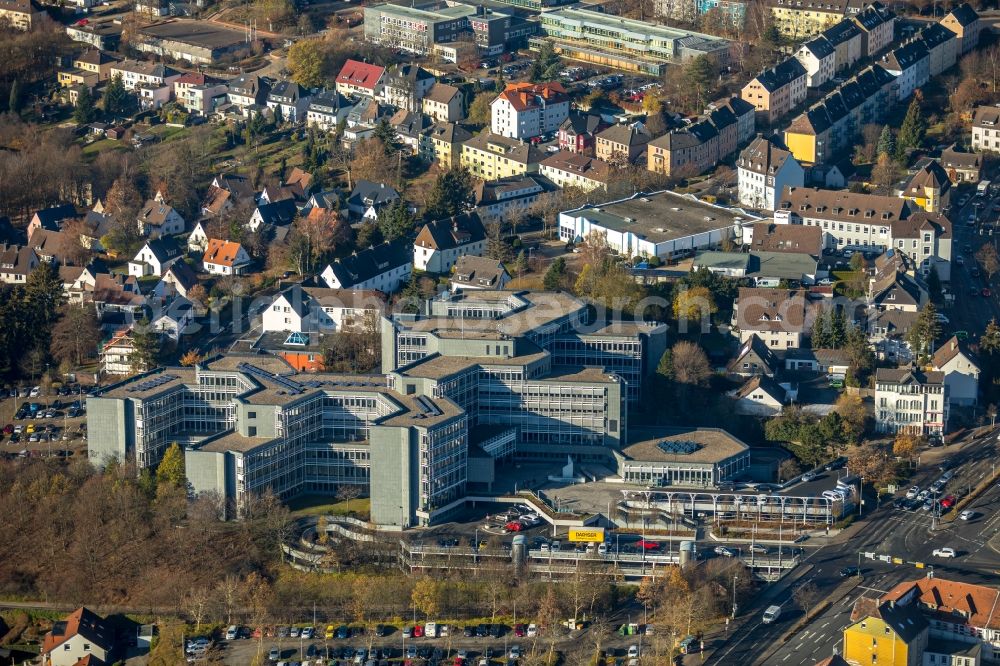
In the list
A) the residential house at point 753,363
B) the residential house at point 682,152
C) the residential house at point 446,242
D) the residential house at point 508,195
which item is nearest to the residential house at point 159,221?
the residential house at point 446,242

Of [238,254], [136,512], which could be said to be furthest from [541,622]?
[238,254]

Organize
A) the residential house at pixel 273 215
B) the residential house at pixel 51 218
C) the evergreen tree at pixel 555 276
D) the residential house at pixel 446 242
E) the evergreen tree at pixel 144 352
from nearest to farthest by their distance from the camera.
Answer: the evergreen tree at pixel 144 352
the evergreen tree at pixel 555 276
the residential house at pixel 446 242
the residential house at pixel 273 215
the residential house at pixel 51 218

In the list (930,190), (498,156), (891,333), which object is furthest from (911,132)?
(891,333)

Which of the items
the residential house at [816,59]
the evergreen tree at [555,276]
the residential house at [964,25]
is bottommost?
the evergreen tree at [555,276]

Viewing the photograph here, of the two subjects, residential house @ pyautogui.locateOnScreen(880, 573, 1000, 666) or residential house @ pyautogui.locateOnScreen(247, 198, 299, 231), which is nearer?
residential house @ pyautogui.locateOnScreen(880, 573, 1000, 666)

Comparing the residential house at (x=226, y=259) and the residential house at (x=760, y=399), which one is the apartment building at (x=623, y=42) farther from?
the residential house at (x=760, y=399)

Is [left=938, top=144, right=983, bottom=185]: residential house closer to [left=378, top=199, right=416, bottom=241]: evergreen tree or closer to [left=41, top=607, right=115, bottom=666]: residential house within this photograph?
[left=378, top=199, right=416, bottom=241]: evergreen tree

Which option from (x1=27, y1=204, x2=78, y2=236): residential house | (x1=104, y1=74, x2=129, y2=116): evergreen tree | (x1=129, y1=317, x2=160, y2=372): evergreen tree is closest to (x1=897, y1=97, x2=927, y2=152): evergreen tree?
(x1=129, y1=317, x2=160, y2=372): evergreen tree
